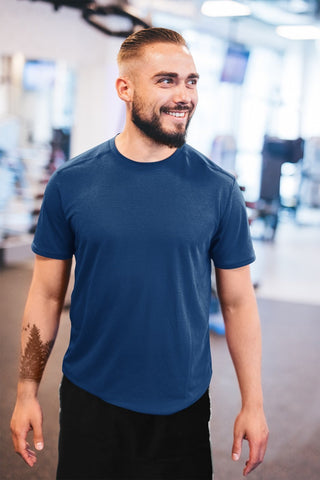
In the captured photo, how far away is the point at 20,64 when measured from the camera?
1259cm

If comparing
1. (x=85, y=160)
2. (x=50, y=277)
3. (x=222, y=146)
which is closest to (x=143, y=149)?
(x=85, y=160)

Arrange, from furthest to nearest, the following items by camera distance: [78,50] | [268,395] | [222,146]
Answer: [222,146], [78,50], [268,395]

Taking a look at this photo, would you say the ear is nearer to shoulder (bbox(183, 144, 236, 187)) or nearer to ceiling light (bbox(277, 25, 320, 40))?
shoulder (bbox(183, 144, 236, 187))

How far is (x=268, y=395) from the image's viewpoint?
3.27 metres

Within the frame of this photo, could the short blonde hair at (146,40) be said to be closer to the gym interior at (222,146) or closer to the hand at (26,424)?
the hand at (26,424)

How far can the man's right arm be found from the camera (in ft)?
4.32

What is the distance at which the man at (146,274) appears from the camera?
3.91ft

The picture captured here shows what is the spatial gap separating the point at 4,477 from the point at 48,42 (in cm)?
496

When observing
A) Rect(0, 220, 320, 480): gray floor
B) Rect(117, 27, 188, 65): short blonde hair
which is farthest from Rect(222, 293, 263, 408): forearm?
Rect(0, 220, 320, 480): gray floor

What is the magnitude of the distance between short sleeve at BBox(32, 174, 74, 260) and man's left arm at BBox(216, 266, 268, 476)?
357mm

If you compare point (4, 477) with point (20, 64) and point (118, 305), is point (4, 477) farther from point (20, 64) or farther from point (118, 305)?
point (20, 64)

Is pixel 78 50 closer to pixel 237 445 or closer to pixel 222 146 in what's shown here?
pixel 222 146

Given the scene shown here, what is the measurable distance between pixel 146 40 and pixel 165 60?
7 cm

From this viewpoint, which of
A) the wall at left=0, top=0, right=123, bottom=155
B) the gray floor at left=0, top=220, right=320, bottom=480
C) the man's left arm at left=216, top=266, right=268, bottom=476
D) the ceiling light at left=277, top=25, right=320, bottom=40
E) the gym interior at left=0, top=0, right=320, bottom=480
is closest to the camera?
the man's left arm at left=216, top=266, right=268, bottom=476
